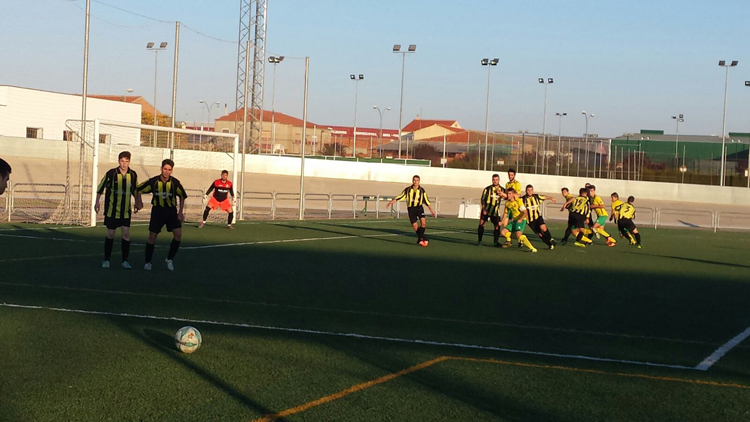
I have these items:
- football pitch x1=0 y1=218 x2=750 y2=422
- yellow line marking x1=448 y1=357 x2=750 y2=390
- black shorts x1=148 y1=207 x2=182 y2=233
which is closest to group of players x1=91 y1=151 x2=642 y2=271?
black shorts x1=148 y1=207 x2=182 y2=233

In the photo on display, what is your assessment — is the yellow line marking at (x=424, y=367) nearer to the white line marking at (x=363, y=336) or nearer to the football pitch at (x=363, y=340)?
the football pitch at (x=363, y=340)

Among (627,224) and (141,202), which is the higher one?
(141,202)

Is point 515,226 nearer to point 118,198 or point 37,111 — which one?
point 118,198

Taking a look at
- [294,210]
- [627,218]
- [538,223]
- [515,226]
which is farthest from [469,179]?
[538,223]

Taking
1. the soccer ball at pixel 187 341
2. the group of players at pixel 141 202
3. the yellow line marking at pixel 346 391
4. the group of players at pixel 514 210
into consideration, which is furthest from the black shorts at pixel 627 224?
the soccer ball at pixel 187 341

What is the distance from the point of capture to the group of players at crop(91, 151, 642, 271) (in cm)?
1285

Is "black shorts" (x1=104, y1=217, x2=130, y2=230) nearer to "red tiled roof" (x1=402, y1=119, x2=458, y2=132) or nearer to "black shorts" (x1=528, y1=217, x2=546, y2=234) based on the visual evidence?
"black shorts" (x1=528, y1=217, x2=546, y2=234)

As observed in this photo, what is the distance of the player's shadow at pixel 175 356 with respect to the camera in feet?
19.2

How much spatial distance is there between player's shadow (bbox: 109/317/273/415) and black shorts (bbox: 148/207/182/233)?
424cm

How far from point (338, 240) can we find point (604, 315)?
11.6 m

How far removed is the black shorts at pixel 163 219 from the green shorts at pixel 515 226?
9.46 metres

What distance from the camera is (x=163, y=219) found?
1287 cm

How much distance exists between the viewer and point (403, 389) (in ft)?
20.8

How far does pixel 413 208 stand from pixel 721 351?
471 inches
